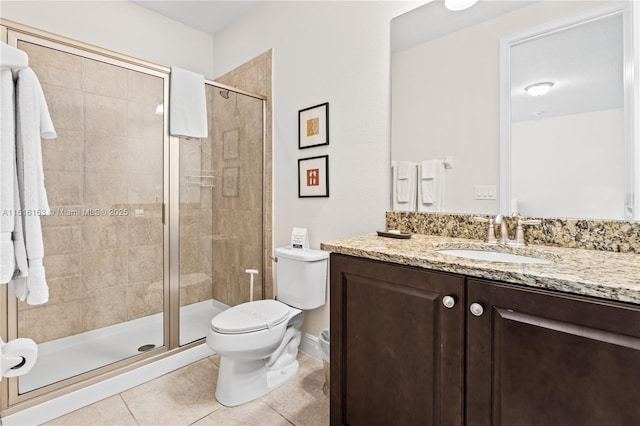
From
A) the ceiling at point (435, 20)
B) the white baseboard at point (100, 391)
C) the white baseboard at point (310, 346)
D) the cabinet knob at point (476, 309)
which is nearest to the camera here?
the cabinet knob at point (476, 309)

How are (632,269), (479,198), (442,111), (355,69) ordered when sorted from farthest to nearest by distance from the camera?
(355,69) → (442,111) → (479,198) → (632,269)

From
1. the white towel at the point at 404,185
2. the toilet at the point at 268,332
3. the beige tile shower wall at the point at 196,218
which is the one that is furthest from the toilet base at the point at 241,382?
the white towel at the point at 404,185

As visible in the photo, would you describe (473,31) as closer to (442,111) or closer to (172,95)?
(442,111)

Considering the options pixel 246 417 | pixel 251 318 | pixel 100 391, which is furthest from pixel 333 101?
pixel 100 391

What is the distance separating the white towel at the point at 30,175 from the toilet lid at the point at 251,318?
759mm

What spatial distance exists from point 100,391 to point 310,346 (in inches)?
48.0

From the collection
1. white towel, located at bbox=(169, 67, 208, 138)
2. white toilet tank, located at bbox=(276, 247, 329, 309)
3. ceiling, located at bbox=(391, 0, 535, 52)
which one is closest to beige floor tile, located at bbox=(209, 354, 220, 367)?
white toilet tank, located at bbox=(276, 247, 329, 309)

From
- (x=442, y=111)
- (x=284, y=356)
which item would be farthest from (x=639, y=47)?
(x=284, y=356)

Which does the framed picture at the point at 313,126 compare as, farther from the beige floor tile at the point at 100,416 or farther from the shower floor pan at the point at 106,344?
the beige floor tile at the point at 100,416

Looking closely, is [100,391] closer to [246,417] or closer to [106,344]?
[106,344]

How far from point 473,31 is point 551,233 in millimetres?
964

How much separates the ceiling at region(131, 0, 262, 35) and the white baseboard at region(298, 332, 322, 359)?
2.60m

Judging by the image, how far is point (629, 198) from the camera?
3.59 feet

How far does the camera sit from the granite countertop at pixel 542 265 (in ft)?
2.28
